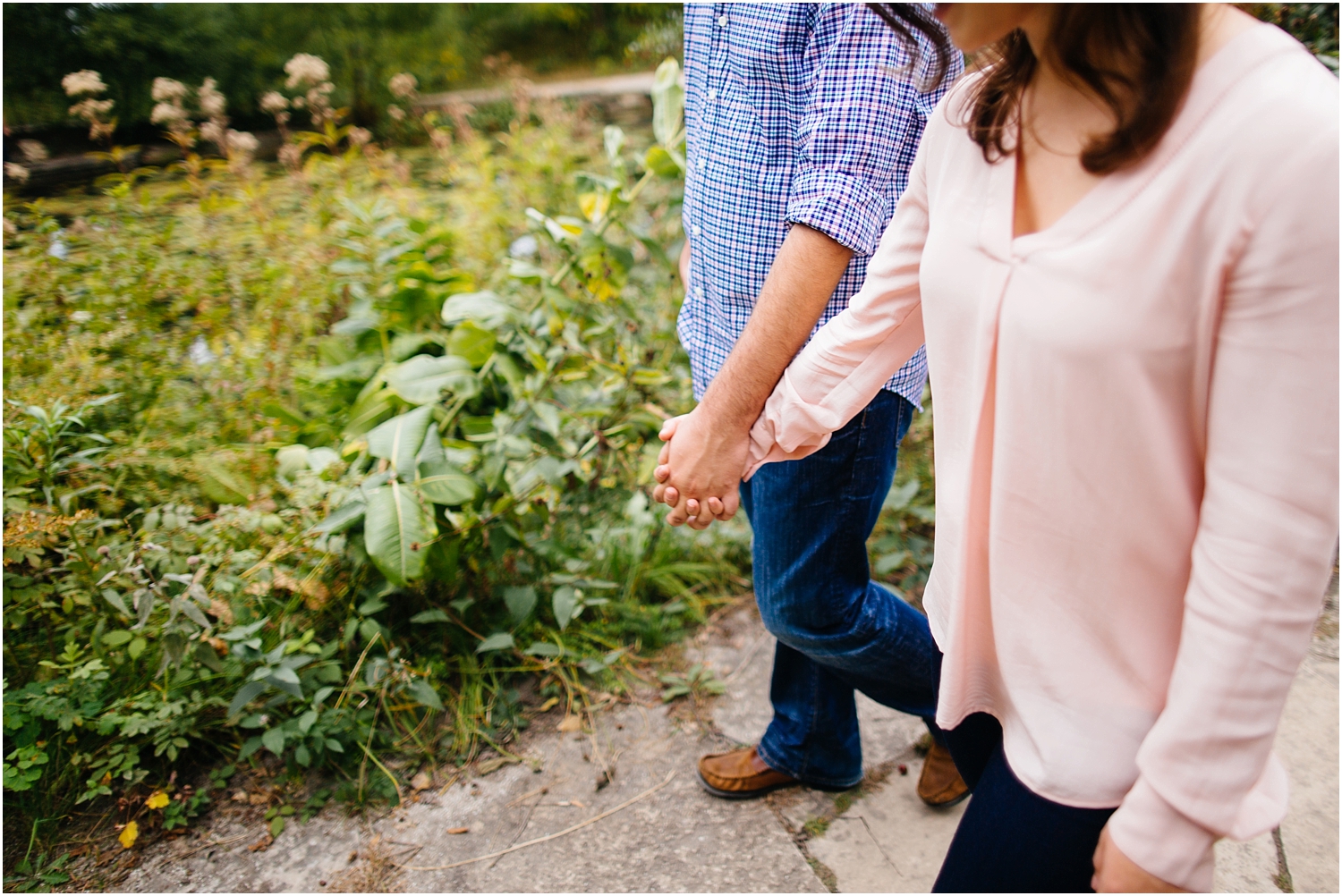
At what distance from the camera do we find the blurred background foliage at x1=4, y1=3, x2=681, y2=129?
16.7 feet

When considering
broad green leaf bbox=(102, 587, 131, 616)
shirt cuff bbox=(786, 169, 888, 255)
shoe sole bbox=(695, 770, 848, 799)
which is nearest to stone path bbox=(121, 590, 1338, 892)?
shoe sole bbox=(695, 770, 848, 799)

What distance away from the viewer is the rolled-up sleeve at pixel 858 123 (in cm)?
126

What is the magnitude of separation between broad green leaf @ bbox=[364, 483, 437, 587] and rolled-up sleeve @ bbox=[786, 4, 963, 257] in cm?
116

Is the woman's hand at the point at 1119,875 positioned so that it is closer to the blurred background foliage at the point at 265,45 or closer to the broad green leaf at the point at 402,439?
the broad green leaf at the point at 402,439

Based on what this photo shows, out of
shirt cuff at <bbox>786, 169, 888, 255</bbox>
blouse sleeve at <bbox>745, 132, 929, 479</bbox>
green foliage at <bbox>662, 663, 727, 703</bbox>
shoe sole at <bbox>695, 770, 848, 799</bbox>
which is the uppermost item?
shirt cuff at <bbox>786, 169, 888, 255</bbox>

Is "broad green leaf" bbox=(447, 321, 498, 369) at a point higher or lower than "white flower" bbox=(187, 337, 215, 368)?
higher

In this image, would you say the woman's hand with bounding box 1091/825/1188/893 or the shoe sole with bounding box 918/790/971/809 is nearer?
the woman's hand with bounding box 1091/825/1188/893

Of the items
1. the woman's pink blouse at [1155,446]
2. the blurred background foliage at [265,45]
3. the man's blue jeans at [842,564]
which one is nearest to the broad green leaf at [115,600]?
the man's blue jeans at [842,564]

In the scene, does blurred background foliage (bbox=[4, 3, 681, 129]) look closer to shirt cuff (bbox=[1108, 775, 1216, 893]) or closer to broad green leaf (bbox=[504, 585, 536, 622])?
broad green leaf (bbox=[504, 585, 536, 622])

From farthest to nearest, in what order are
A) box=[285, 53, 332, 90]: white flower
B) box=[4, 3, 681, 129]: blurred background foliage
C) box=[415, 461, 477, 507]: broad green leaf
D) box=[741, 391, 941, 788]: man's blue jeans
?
1. box=[4, 3, 681, 129]: blurred background foliage
2. box=[285, 53, 332, 90]: white flower
3. box=[415, 461, 477, 507]: broad green leaf
4. box=[741, 391, 941, 788]: man's blue jeans

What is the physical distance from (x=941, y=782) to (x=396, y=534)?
136cm

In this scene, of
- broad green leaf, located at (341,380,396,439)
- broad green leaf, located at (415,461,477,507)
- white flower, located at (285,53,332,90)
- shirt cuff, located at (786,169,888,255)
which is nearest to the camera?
shirt cuff, located at (786,169,888,255)

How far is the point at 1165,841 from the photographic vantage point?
2.59 feet

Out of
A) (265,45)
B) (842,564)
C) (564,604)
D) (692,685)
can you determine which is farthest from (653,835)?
(265,45)
